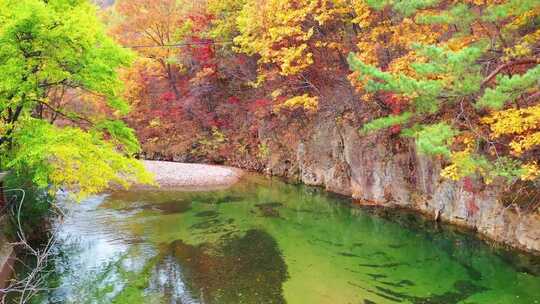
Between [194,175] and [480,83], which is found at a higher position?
[480,83]

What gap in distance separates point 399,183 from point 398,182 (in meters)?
0.06

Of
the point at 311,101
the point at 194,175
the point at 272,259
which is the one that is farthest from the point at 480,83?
the point at 194,175

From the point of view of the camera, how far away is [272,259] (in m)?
13.0

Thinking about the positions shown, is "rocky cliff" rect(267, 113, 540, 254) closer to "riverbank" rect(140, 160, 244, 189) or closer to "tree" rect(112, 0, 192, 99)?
"riverbank" rect(140, 160, 244, 189)

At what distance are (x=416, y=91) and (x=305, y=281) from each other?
526 centimetres

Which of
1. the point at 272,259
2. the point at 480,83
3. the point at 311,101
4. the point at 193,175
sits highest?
the point at 311,101

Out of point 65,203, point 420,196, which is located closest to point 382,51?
point 420,196

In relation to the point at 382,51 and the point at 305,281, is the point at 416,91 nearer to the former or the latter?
the point at 305,281

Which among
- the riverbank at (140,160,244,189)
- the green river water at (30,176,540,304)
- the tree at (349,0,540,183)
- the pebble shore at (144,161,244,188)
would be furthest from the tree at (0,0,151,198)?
the pebble shore at (144,161,244,188)

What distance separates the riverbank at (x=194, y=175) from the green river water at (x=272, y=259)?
4894 mm

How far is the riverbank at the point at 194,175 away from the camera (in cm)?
2439

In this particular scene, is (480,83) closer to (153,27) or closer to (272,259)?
(272,259)

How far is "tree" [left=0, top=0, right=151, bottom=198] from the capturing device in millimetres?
10477

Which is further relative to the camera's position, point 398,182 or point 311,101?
point 311,101
